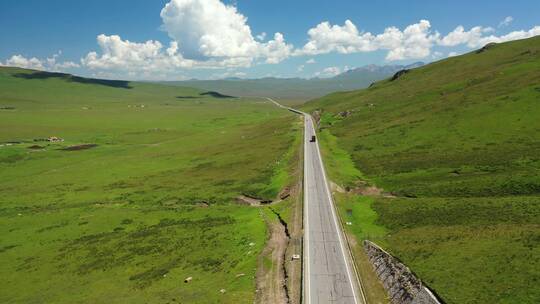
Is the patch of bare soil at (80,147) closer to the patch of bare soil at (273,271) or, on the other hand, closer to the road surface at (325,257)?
the road surface at (325,257)

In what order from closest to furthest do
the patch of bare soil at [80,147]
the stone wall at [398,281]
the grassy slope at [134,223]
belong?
the stone wall at [398,281]
the grassy slope at [134,223]
the patch of bare soil at [80,147]

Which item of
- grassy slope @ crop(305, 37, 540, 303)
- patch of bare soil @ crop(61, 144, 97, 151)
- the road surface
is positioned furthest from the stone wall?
patch of bare soil @ crop(61, 144, 97, 151)

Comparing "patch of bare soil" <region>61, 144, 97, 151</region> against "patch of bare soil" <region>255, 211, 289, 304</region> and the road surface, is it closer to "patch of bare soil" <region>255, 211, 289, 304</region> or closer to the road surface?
the road surface

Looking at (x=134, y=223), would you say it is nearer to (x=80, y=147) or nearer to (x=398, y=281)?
(x=398, y=281)

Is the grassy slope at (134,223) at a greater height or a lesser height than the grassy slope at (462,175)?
lesser

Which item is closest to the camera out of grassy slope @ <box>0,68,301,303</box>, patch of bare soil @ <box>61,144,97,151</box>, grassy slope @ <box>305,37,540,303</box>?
grassy slope @ <box>305,37,540,303</box>

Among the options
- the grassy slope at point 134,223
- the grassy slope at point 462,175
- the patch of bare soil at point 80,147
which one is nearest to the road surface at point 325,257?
the grassy slope at point 462,175

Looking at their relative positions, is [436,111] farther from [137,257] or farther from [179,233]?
[137,257]

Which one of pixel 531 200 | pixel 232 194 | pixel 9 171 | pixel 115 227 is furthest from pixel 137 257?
pixel 9 171
